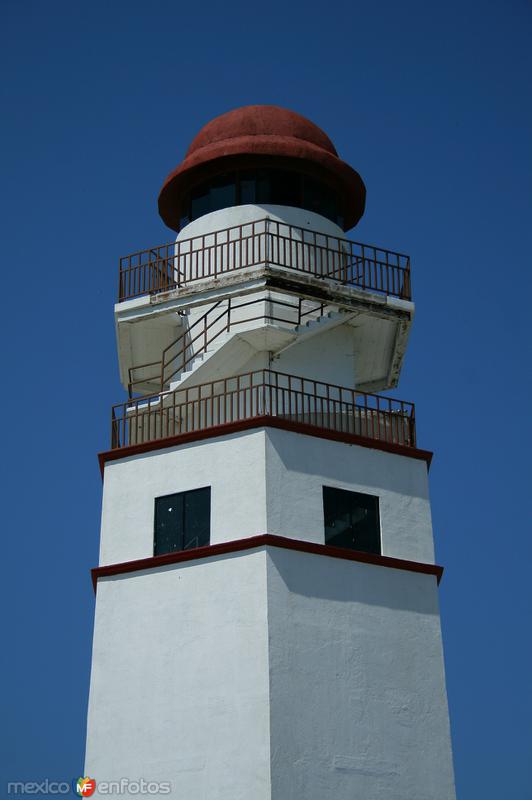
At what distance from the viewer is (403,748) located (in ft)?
107

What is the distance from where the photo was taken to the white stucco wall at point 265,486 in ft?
110

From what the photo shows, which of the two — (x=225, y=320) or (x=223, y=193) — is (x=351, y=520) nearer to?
(x=225, y=320)

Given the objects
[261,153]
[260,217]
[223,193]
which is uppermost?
[261,153]

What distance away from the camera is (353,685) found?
32.5 metres

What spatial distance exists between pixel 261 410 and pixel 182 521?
124 inches

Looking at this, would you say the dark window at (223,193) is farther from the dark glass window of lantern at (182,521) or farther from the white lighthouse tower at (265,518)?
the dark glass window of lantern at (182,521)

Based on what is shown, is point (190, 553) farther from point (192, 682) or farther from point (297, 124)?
point (297, 124)

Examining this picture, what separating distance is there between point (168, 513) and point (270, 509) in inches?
105

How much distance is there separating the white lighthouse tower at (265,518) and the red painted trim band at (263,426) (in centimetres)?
5

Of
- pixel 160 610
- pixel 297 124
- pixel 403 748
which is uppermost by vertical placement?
pixel 297 124

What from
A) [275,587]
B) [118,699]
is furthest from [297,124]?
[118,699]

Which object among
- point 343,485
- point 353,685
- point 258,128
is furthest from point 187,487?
point 258,128

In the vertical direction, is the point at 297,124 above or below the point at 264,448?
above

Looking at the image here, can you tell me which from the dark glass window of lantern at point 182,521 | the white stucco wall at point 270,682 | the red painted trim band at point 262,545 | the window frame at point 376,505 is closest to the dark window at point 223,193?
the dark glass window of lantern at point 182,521
